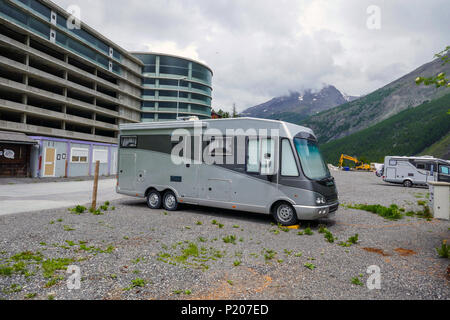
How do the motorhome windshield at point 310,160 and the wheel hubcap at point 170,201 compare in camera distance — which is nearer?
the motorhome windshield at point 310,160

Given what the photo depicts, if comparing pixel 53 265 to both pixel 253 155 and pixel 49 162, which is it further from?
pixel 49 162

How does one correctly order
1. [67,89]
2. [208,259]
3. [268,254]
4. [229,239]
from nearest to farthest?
1. [208,259]
2. [268,254]
3. [229,239]
4. [67,89]

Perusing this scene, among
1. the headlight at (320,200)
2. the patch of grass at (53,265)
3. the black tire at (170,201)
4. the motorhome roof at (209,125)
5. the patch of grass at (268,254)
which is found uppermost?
the motorhome roof at (209,125)

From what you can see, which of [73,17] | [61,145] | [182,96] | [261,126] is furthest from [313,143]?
[182,96]

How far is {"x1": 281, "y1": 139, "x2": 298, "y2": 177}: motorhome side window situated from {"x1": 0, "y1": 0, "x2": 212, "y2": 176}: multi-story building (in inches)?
841

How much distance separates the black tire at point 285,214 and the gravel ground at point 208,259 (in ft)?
1.00

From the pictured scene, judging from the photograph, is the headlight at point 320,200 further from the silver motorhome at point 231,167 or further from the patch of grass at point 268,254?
the patch of grass at point 268,254

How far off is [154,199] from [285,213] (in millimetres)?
5019

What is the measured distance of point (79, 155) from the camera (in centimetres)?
2541

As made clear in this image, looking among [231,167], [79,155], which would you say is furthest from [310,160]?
[79,155]

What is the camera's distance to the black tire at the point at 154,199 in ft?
34.2

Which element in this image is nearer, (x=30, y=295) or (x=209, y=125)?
(x=30, y=295)

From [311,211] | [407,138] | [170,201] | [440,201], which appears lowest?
[170,201]

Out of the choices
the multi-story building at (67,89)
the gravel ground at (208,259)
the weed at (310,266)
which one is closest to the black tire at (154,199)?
the gravel ground at (208,259)
